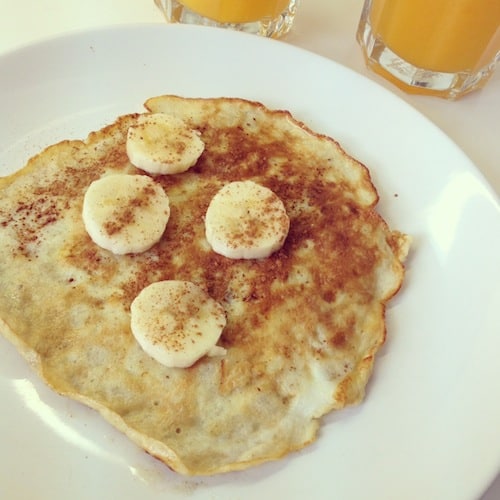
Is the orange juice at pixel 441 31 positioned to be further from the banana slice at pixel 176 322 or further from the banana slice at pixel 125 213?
the banana slice at pixel 176 322

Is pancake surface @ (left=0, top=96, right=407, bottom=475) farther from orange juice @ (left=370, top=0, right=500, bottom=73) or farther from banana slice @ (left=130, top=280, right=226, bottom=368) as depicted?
orange juice @ (left=370, top=0, right=500, bottom=73)

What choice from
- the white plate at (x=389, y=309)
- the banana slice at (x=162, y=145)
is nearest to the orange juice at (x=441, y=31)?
the white plate at (x=389, y=309)

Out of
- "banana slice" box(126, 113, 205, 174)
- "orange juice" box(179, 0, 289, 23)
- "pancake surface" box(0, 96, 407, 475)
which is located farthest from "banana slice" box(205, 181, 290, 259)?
"orange juice" box(179, 0, 289, 23)

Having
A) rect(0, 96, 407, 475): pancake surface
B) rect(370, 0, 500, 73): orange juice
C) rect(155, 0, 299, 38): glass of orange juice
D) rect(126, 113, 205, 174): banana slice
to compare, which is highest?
rect(370, 0, 500, 73): orange juice

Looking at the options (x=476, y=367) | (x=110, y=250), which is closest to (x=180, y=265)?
(x=110, y=250)

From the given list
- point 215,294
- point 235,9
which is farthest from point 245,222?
point 235,9

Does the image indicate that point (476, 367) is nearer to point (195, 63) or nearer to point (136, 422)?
point (136, 422)
